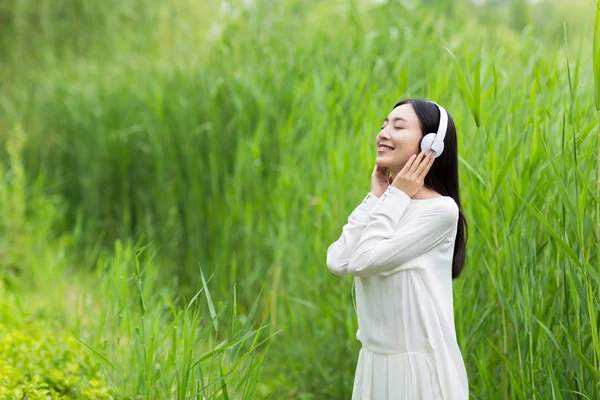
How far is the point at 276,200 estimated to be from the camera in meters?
3.87

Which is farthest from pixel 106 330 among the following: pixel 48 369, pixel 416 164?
pixel 416 164

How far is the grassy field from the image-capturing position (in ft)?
7.06

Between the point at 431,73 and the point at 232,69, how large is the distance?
5.28 feet

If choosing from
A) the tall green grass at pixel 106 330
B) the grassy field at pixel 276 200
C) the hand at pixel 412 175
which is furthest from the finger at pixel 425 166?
the tall green grass at pixel 106 330

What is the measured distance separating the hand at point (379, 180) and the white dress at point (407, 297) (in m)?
0.09

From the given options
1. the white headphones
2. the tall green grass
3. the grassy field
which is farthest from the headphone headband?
the tall green grass

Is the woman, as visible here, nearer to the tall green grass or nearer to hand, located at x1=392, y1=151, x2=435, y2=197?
hand, located at x1=392, y1=151, x2=435, y2=197

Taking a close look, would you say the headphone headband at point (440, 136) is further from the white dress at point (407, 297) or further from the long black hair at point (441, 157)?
the white dress at point (407, 297)

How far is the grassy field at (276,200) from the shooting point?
2150 millimetres

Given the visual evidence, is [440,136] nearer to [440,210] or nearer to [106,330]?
[440,210]

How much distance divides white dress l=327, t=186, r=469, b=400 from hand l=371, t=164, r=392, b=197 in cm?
9

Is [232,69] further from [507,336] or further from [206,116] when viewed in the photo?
[507,336]

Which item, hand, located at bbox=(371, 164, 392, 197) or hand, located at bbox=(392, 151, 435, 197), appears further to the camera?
hand, located at bbox=(371, 164, 392, 197)

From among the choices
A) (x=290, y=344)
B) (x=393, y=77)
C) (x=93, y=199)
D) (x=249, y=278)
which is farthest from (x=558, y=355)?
(x=93, y=199)
